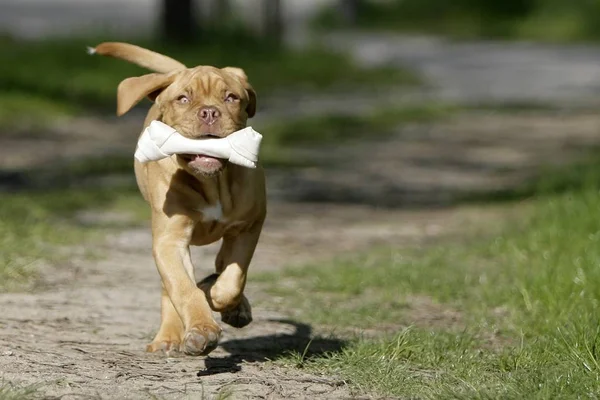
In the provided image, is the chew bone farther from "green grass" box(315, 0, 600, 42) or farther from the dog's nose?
"green grass" box(315, 0, 600, 42)

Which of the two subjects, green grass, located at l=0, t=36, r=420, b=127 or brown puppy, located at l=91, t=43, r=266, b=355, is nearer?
brown puppy, located at l=91, t=43, r=266, b=355

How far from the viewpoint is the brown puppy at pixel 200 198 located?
5.40 meters

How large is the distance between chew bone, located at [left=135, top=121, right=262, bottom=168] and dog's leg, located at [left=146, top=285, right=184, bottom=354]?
73 cm

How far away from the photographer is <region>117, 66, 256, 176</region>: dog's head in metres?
5.38

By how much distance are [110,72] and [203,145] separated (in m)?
14.1

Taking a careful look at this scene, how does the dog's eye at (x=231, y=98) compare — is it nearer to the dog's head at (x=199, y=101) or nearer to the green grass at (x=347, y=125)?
the dog's head at (x=199, y=101)

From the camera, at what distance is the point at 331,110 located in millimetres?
18094

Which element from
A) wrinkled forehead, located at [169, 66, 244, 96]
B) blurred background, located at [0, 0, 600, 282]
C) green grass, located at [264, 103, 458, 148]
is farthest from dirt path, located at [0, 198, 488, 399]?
green grass, located at [264, 103, 458, 148]

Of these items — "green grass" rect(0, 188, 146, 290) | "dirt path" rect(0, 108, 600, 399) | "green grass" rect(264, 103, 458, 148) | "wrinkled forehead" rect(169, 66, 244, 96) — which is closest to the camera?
"dirt path" rect(0, 108, 600, 399)

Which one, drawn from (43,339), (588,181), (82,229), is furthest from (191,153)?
(588,181)

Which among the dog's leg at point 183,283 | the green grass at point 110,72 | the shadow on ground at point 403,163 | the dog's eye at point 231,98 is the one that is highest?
the dog's eye at point 231,98

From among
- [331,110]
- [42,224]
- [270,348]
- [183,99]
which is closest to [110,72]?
[331,110]

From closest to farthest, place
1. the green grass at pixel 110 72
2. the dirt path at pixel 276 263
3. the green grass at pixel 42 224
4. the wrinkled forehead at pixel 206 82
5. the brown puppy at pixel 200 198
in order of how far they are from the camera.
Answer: the dirt path at pixel 276 263 → the brown puppy at pixel 200 198 → the wrinkled forehead at pixel 206 82 → the green grass at pixel 42 224 → the green grass at pixel 110 72

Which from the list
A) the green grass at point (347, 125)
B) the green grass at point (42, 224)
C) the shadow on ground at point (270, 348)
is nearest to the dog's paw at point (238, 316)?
the shadow on ground at point (270, 348)
